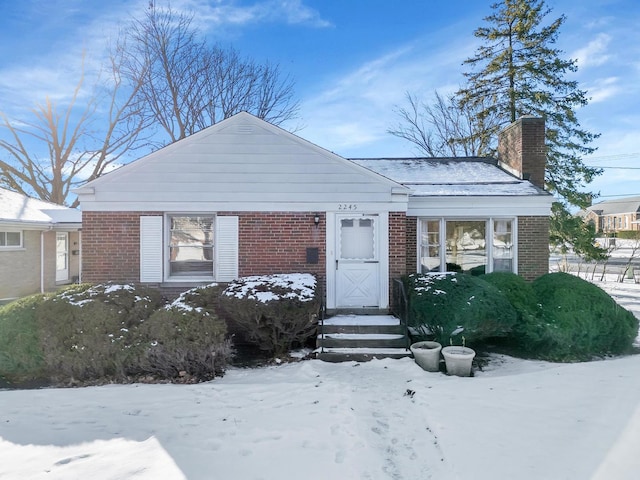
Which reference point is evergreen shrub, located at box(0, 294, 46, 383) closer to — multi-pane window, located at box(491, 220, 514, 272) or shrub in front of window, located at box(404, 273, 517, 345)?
shrub in front of window, located at box(404, 273, 517, 345)

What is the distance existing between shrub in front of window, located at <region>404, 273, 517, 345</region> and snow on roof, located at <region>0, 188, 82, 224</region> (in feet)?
45.0

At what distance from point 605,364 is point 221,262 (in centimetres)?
771

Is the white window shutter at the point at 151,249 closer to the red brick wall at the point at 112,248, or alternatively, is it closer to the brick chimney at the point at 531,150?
the red brick wall at the point at 112,248

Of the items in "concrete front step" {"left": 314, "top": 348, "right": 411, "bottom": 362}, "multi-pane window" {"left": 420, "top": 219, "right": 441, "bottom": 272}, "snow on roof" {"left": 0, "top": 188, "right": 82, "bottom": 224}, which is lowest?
"concrete front step" {"left": 314, "top": 348, "right": 411, "bottom": 362}

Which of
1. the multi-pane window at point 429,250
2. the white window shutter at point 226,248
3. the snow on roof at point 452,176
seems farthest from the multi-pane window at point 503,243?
the white window shutter at point 226,248

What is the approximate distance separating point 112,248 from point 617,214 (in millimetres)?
76740

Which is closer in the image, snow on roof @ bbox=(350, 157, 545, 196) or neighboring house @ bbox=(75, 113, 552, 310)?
neighboring house @ bbox=(75, 113, 552, 310)

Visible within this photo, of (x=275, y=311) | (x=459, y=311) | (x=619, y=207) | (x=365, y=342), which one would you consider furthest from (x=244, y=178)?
(x=619, y=207)

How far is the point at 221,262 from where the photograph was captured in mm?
8391

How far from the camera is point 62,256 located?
15.7m

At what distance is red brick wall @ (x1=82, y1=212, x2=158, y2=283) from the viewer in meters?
8.31

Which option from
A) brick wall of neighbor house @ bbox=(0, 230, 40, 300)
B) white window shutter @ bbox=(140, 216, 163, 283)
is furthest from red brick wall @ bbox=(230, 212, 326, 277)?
brick wall of neighbor house @ bbox=(0, 230, 40, 300)

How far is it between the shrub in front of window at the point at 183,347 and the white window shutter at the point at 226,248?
7.12 ft

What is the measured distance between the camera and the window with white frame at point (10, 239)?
12.9 meters
